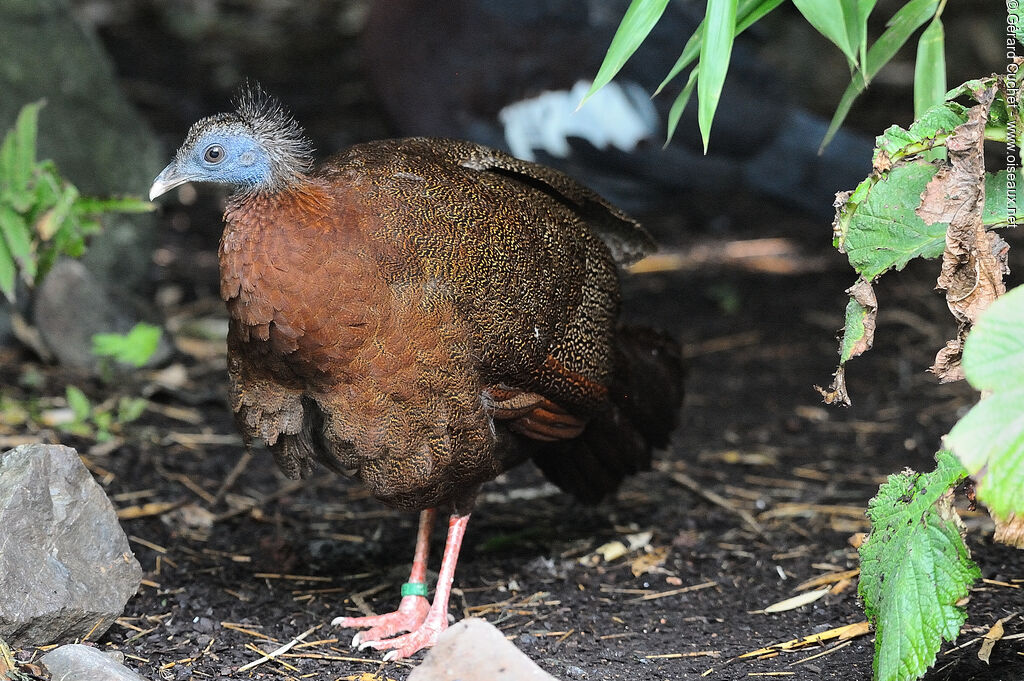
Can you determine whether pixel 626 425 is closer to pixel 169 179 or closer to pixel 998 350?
pixel 169 179

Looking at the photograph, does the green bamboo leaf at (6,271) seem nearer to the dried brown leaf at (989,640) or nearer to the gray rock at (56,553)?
the gray rock at (56,553)

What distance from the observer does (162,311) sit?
18.3 ft

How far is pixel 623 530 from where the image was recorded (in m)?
3.79

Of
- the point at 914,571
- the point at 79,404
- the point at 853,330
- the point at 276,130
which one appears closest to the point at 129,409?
the point at 79,404

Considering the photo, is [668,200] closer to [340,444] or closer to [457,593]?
[457,593]

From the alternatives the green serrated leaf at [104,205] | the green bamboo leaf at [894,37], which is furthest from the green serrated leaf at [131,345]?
the green bamboo leaf at [894,37]

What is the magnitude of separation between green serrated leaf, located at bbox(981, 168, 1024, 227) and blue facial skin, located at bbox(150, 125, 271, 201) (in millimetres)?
1607

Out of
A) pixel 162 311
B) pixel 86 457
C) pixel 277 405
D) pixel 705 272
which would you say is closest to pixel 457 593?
pixel 277 405

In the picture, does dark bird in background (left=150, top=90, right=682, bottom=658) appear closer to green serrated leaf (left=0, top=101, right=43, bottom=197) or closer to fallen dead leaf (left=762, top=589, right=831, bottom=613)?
fallen dead leaf (left=762, top=589, right=831, bottom=613)

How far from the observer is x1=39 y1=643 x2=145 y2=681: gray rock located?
7.81ft

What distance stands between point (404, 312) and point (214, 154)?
592 millimetres

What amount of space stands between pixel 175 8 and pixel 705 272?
514 centimetres

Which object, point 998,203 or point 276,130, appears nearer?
point 998,203

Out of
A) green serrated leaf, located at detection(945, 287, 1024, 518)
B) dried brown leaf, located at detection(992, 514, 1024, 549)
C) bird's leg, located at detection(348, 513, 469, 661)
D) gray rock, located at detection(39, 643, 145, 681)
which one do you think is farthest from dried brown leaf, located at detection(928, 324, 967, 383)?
gray rock, located at detection(39, 643, 145, 681)
